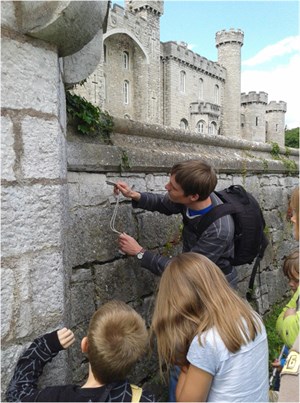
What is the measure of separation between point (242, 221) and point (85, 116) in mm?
1293

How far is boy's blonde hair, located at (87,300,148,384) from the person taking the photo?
1.63 m

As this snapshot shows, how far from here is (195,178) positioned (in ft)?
8.40

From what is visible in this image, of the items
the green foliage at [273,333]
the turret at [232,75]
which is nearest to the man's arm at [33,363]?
the green foliage at [273,333]

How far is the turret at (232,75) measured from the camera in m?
42.2

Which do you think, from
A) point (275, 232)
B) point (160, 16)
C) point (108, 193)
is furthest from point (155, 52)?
point (108, 193)

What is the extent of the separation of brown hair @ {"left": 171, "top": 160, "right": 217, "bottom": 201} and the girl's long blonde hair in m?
0.74

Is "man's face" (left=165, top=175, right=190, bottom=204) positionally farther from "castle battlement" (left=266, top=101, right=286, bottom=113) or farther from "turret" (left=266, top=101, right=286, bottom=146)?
"castle battlement" (left=266, top=101, right=286, bottom=113)

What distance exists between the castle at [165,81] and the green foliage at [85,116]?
2314 centimetres

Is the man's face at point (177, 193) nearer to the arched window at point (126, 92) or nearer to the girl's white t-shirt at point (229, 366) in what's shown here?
the girl's white t-shirt at point (229, 366)

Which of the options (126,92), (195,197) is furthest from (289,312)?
(126,92)

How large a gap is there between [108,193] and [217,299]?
4.32 feet

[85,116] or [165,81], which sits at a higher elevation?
[165,81]

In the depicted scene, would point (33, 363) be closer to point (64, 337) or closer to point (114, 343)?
point (64, 337)

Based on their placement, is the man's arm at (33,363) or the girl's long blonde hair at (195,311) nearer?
the man's arm at (33,363)
